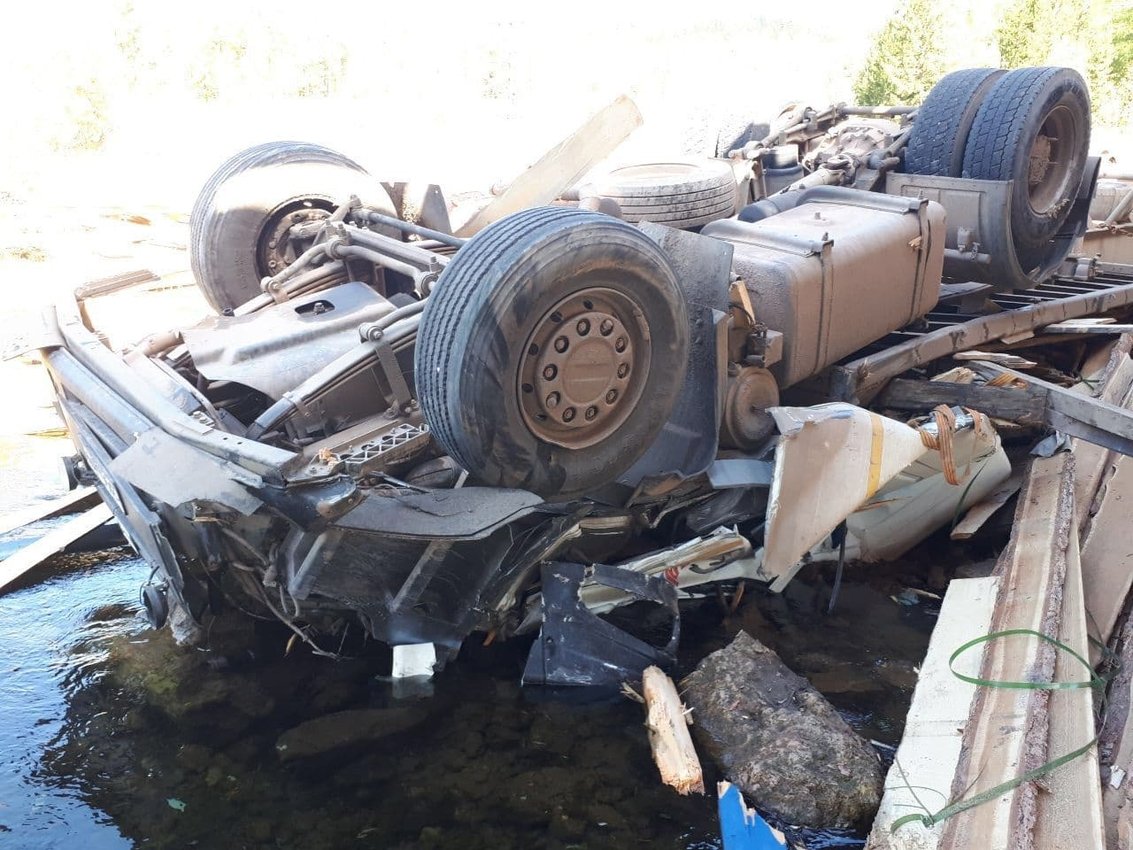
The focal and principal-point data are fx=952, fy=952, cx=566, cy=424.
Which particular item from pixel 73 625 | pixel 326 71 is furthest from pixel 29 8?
pixel 73 625

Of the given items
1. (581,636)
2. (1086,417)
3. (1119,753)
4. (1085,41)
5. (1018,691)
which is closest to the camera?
(1119,753)

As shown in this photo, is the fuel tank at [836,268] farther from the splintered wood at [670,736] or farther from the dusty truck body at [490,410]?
the splintered wood at [670,736]

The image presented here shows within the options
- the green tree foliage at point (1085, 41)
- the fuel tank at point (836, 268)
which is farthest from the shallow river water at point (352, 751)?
the green tree foliage at point (1085, 41)

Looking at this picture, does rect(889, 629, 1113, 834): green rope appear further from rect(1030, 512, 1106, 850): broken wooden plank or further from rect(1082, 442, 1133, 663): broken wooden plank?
rect(1082, 442, 1133, 663): broken wooden plank

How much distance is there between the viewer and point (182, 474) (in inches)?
109

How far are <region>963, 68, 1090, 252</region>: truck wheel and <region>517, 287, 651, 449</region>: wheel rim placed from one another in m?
2.58

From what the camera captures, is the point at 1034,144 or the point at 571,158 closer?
the point at 1034,144

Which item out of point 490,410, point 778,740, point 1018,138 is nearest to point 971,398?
point 1018,138

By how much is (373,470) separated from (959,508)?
272 cm

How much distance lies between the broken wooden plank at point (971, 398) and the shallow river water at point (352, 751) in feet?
3.15

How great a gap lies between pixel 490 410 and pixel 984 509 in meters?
2.59

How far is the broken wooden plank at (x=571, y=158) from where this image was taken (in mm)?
5512

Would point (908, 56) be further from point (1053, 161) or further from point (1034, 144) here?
point (1034, 144)

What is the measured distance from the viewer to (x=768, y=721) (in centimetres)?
312
